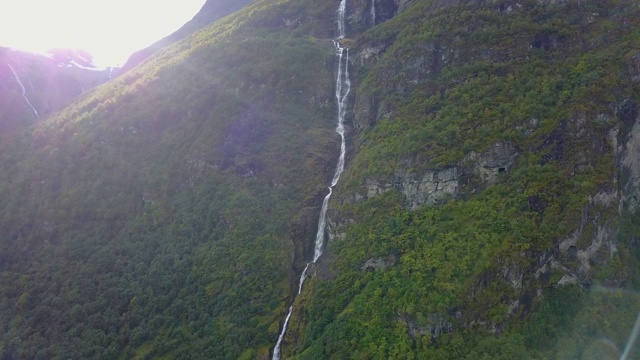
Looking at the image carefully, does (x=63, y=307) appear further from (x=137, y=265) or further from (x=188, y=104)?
(x=188, y=104)

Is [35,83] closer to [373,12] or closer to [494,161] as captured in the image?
[373,12]

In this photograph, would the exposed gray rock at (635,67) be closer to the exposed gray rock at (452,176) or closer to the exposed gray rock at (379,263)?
the exposed gray rock at (452,176)

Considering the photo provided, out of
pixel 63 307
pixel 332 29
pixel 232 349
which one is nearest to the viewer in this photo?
pixel 232 349

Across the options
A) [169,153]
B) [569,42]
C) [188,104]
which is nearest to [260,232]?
[169,153]

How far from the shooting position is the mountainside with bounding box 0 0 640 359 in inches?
1474

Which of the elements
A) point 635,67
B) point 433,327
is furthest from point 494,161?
point 433,327

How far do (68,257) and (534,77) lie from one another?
195ft

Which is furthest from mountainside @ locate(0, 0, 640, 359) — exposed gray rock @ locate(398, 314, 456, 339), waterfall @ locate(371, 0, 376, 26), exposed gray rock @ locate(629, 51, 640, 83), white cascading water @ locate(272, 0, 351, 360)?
waterfall @ locate(371, 0, 376, 26)

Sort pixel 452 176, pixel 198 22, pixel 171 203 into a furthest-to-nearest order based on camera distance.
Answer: pixel 198 22 < pixel 171 203 < pixel 452 176

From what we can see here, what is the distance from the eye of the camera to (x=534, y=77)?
51.7 metres

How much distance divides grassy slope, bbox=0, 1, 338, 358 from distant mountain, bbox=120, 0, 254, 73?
169 feet

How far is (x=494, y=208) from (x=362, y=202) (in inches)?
577

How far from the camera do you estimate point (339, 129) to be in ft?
224

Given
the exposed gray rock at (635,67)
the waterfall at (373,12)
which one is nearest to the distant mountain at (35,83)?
the waterfall at (373,12)
